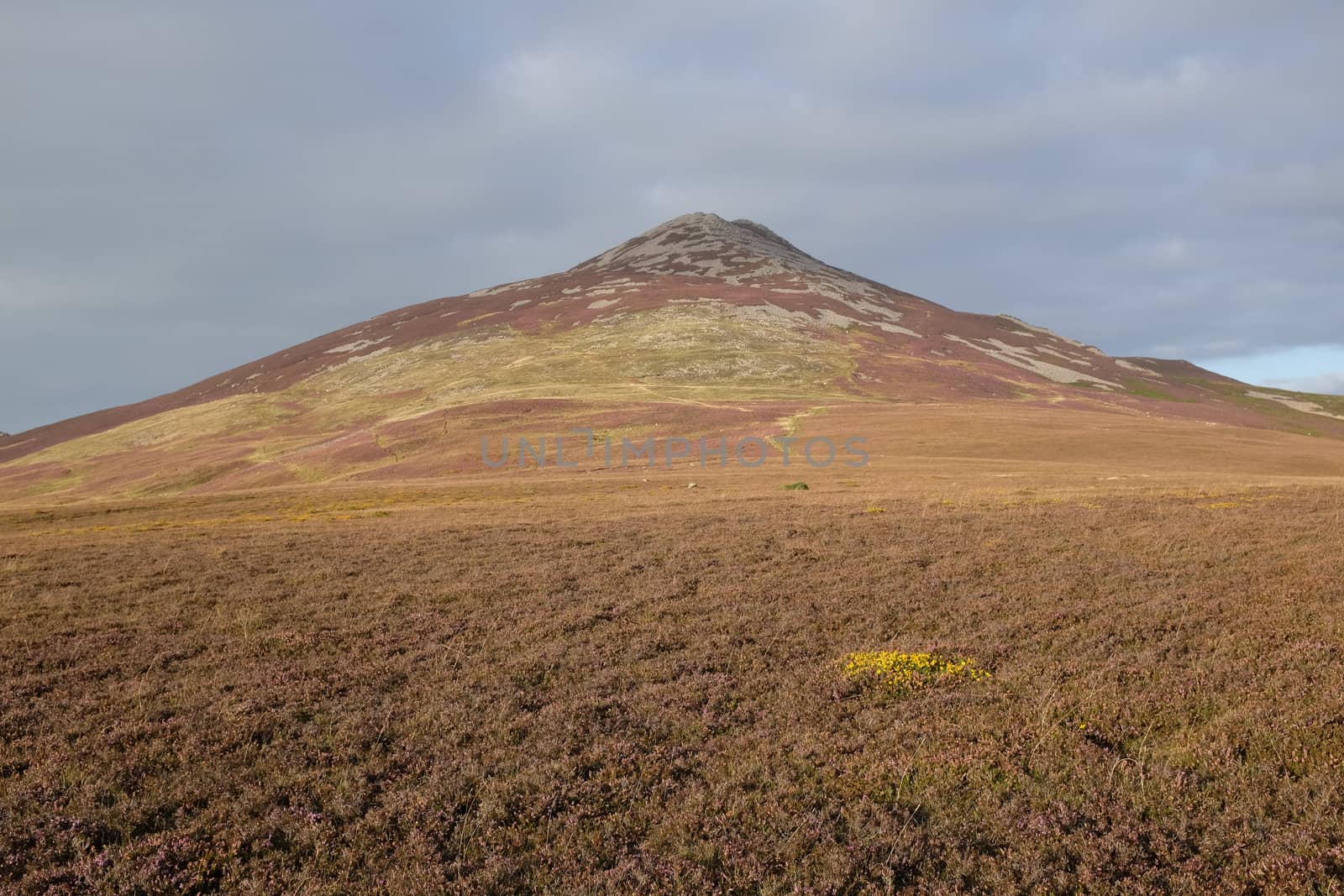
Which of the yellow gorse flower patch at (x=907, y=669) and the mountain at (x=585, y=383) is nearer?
the yellow gorse flower patch at (x=907, y=669)


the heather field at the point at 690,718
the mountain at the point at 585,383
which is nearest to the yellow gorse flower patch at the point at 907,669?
the heather field at the point at 690,718

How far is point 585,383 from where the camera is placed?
11138 centimetres

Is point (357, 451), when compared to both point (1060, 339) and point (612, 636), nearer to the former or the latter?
point (612, 636)

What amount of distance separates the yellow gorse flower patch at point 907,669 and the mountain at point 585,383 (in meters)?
62.0

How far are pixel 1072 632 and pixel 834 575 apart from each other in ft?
23.3

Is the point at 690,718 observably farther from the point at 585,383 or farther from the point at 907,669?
the point at 585,383

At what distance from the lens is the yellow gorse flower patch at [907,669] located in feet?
43.6

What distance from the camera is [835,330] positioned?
147m

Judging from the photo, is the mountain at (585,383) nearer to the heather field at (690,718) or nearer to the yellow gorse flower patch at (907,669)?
the heather field at (690,718)

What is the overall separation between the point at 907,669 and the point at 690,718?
4.70 meters

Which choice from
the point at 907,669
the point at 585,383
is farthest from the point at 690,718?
the point at 585,383

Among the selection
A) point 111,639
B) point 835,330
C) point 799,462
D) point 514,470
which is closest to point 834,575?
point 111,639

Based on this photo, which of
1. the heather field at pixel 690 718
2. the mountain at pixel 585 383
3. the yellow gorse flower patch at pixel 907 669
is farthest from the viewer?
the mountain at pixel 585 383

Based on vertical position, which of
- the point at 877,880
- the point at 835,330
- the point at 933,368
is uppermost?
the point at 835,330
